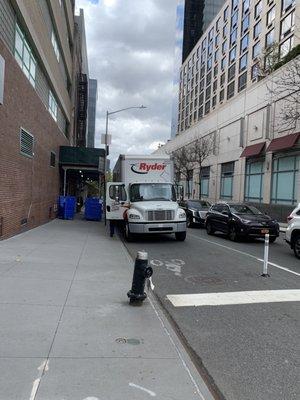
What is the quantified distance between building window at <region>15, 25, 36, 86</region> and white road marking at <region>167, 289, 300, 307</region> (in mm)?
11453

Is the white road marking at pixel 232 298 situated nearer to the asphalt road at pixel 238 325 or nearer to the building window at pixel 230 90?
the asphalt road at pixel 238 325

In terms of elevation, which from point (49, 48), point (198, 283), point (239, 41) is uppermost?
point (239, 41)

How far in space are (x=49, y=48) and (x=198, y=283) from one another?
60.5 feet

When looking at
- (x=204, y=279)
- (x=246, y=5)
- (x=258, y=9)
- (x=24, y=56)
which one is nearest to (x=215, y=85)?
(x=246, y=5)

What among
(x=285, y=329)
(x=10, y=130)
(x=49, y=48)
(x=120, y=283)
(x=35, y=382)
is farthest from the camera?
(x=49, y=48)

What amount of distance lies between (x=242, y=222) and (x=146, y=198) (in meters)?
3.83

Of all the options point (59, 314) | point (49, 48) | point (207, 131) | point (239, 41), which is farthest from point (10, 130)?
point (239, 41)

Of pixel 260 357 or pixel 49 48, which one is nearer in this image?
pixel 260 357

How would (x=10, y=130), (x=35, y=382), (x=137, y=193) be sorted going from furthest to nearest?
(x=137, y=193)
(x=10, y=130)
(x=35, y=382)

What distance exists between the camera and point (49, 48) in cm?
2355

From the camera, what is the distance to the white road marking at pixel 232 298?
738cm

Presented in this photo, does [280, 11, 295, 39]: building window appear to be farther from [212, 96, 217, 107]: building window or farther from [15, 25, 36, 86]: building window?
[15, 25, 36, 86]: building window

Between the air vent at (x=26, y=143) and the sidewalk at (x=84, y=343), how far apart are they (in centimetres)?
826

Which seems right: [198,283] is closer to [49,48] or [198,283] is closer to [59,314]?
[59,314]
